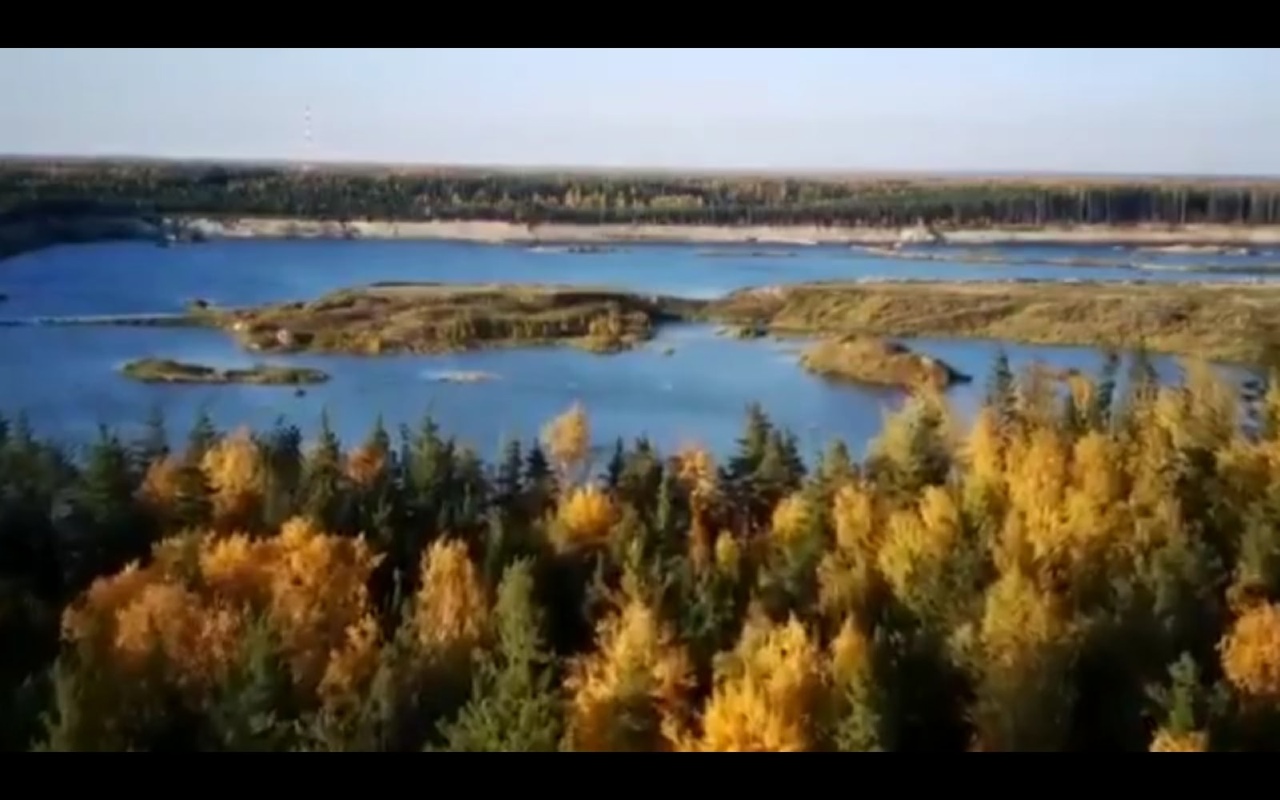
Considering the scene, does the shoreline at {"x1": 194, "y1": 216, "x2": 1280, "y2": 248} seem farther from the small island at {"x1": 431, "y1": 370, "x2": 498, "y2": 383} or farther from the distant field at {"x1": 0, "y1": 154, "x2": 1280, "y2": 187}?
the small island at {"x1": 431, "y1": 370, "x2": 498, "y2": 383}

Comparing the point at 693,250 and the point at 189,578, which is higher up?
the point at 693,250

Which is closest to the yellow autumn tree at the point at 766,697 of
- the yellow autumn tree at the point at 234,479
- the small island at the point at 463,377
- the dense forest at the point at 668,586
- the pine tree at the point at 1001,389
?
the dense forest at the point at 668,586

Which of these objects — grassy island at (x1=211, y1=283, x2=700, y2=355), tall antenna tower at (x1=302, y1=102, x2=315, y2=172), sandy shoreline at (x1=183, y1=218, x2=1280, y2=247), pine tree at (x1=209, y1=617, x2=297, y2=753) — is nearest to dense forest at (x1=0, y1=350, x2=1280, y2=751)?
pine tree at (x1=209, y1=617, x2=297, y2=753)

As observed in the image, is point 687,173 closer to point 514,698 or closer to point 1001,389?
point 1001,389

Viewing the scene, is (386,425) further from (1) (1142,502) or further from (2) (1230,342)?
(2) (1230,342)

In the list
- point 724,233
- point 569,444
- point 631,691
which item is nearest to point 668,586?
point 631,691

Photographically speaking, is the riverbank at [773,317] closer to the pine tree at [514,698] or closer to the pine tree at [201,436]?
the pine tree at [201,436]
